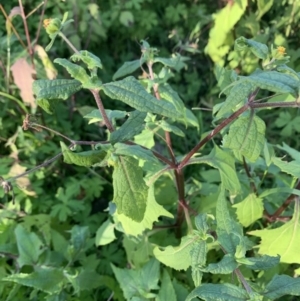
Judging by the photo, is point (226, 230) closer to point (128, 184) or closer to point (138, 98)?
point (128, 184)

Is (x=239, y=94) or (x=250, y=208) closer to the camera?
(x=239, y=94)

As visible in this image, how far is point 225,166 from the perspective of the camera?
45.0 inches

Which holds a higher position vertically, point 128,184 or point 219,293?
point 128,184

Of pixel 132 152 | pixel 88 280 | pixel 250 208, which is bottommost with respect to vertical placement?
pixel 88 280

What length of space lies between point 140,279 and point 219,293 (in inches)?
17.6

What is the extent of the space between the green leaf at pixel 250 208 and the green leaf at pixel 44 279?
21.0 inches

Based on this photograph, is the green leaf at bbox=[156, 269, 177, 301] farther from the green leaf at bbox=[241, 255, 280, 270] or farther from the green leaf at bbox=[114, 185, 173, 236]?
the green leaf at bbox=[241, 255, 280, 270]

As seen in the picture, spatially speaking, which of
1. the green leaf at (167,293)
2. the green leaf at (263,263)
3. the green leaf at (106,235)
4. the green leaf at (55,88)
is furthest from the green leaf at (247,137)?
the green leaf at (106,235)

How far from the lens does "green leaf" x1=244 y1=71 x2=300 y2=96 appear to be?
795mm

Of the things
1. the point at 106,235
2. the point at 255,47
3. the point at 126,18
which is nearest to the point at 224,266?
the point at 255,47

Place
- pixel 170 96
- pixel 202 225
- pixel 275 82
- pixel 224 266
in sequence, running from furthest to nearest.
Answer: pixel 170 96
pixel 202 225
pixel 224 266
pixel 275 82

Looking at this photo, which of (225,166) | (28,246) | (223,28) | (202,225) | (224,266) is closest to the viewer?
(224,266)

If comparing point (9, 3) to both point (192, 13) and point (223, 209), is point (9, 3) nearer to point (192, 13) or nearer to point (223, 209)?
point (192, 13)

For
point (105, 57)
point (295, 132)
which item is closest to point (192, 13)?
point (105, 57)
